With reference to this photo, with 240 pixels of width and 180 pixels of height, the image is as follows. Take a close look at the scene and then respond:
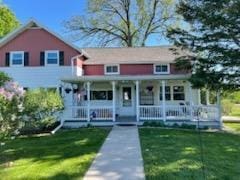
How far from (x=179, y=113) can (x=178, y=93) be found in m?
3.78

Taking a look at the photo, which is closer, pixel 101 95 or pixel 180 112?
pixel 180 112

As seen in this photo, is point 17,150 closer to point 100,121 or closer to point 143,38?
point 100,121

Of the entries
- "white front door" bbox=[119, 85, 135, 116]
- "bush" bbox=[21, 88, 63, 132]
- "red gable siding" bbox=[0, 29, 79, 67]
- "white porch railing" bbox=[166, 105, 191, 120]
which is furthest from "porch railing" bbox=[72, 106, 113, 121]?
"white porch railing" bbox=[166, 105, 191, 120]

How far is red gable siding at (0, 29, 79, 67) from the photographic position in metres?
23.2

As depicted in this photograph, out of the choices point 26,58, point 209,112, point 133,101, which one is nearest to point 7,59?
point 26,58

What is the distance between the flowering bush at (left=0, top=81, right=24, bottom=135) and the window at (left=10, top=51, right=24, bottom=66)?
12.6 m

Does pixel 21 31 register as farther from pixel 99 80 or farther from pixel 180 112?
pixel 180 112

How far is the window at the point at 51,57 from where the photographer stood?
23.1 meters

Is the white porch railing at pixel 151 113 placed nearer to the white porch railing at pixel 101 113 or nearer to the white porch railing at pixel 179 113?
the white porch railing at pixel 179 113

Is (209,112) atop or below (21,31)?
below

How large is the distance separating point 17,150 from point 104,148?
3350mm

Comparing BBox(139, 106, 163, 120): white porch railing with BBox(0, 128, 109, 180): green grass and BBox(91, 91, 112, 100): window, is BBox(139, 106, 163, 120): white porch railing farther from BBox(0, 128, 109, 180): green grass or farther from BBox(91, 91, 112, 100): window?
BBox(0, 128, 109, 180): green grass

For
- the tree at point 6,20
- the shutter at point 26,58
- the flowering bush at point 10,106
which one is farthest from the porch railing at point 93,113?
the tree at point 6,20

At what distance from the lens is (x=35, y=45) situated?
920 inches
